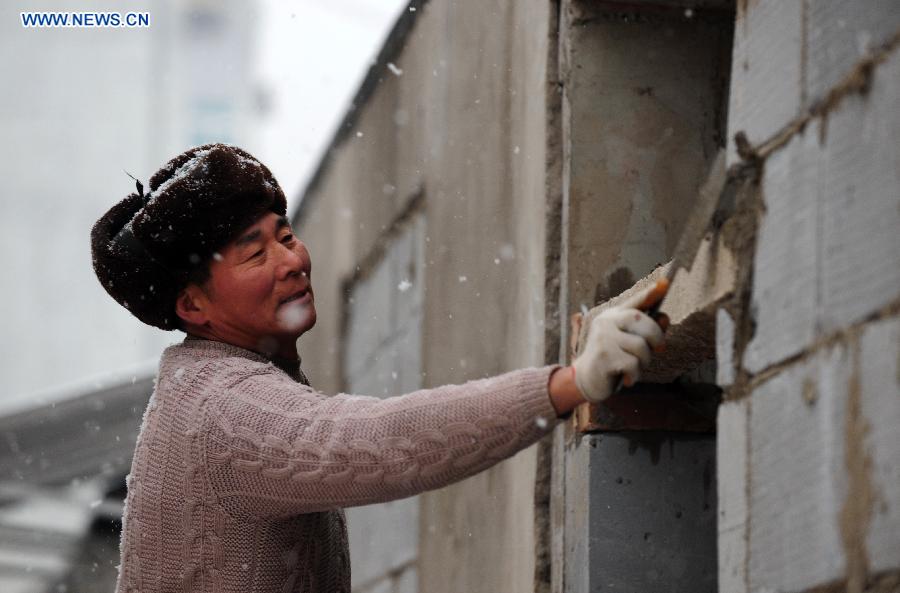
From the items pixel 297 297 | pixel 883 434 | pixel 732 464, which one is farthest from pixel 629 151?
pixel 883 434

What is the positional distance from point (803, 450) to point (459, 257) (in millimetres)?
2630

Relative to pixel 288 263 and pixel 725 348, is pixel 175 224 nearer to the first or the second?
pixel 288 263

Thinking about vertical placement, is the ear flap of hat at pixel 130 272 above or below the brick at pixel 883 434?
above

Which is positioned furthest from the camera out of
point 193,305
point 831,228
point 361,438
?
point 193,305

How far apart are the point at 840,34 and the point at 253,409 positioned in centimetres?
115

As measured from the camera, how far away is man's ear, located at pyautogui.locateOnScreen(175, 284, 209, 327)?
9.09 ft

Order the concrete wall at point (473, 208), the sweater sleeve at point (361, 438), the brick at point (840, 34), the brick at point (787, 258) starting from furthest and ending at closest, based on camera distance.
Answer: the concrete wall at point (473, 208) → the sweater sleeve at point (361, 438) → the brick at point (787, 258) → the brick at point (840, 34)

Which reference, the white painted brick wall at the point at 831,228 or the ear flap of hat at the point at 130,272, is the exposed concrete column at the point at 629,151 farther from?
the white painted brick wall at the point at 831,228

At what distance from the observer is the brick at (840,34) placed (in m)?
1.82

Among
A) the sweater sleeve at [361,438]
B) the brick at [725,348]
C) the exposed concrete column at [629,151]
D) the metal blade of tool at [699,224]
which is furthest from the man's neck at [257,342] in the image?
the brick at [725,348]

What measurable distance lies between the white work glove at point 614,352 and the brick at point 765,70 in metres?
0.30

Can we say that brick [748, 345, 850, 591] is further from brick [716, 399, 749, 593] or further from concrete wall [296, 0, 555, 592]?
concrete wall [296, 0, 555, 592]

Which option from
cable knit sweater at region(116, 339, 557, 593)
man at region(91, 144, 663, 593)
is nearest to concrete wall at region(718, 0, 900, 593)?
man at region(91, 144, 663, 593)

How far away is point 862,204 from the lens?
1.80m
